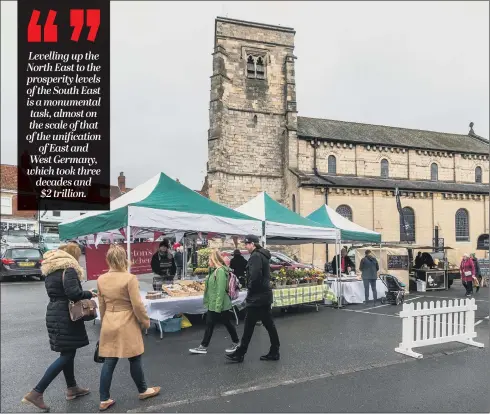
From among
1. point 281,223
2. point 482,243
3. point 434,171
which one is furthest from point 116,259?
point 434,171

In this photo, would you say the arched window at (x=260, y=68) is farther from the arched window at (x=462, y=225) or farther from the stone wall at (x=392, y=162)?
the arched window at (x=462, y=225)

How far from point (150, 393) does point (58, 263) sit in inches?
71.4

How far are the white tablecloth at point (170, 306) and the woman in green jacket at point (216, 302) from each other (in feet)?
5.02

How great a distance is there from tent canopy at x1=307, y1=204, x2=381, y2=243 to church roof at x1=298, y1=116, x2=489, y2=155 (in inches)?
761

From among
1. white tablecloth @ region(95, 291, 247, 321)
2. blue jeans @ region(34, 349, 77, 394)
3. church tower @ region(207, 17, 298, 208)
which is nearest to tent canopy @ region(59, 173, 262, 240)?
white tablecloth @ region(95, 291, 247, 321)

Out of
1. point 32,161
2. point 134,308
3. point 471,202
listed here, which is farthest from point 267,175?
point 134,308

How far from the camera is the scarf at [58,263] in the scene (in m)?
4.49

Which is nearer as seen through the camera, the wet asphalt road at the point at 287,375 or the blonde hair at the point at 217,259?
the wet asphalt road at the point at 287,375

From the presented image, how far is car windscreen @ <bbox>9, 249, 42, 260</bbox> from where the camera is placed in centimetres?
1811

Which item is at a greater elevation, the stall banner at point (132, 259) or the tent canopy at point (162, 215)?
the tent canopy at point (162, 215)

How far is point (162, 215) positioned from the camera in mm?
8555

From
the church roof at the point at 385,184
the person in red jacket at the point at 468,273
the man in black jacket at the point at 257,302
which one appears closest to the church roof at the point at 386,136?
the church roof at the point at 385,184

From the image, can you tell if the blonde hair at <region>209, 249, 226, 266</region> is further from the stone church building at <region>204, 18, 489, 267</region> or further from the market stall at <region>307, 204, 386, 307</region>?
the stone church building at <region>204, 18, 489, 267</region>

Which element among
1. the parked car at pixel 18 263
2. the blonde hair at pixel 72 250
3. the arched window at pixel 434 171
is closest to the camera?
the blonde hair at pixel 72 250
